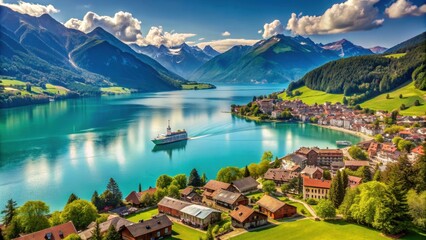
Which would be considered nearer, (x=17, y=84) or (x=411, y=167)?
(x=411, y=167)

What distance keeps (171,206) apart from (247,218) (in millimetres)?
6541

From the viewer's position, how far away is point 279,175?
34.8 metres

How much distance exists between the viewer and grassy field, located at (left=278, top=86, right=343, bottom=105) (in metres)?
110

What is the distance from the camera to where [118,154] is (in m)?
51.3

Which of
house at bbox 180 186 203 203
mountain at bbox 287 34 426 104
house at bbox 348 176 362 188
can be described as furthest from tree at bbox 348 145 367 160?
mountain at bbox 287 34 426 104

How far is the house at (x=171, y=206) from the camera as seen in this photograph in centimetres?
2612

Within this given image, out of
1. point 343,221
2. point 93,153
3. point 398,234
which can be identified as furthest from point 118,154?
point 398,234

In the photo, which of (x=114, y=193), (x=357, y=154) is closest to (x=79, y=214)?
(x=114, y=193)

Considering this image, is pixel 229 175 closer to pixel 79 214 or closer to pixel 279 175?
pixel 279 175

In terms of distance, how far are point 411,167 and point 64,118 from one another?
84.5m

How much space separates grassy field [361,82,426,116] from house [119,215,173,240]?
2660 inches

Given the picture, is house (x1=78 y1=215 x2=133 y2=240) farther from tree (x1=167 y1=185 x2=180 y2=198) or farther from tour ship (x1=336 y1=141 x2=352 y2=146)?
tour ship (x1=336 y1=141 x2=352 y2=146)

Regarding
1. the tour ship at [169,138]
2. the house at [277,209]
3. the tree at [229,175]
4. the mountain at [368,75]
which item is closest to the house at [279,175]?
the tree at [229,175]

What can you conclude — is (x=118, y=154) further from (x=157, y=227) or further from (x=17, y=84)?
(x=17, y=84)
